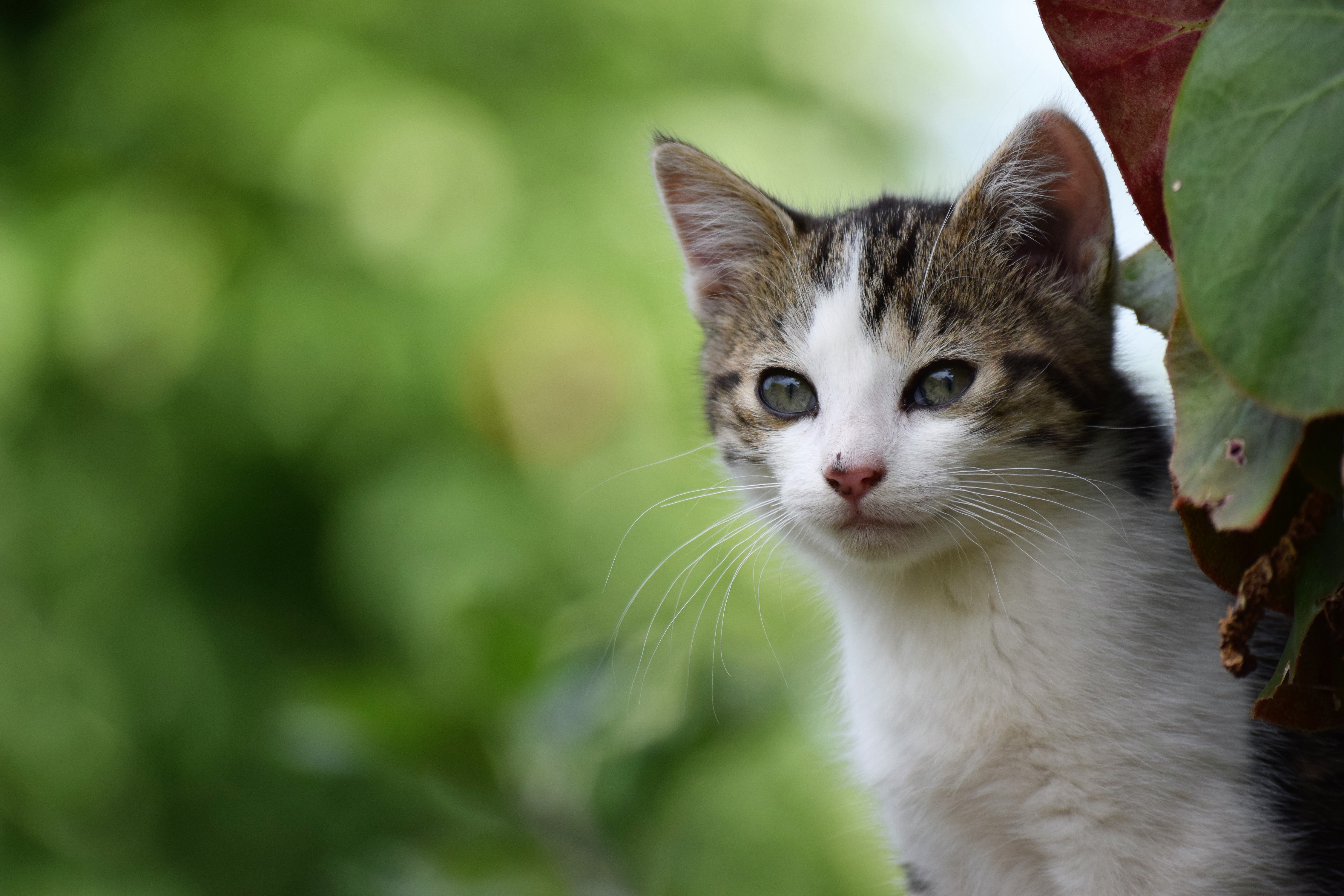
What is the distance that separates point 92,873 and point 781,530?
5.00ft

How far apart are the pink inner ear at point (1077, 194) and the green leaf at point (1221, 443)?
533 mm

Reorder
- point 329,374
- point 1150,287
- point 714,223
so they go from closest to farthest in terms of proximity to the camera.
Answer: point 1150,287, point 714,223, point 329,374

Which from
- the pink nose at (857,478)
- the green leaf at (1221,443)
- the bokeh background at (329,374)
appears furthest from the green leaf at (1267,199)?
the bokeh background at (329,374)

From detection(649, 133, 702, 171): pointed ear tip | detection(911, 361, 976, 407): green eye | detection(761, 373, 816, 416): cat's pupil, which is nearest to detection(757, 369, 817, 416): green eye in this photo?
detection(761, 373, 816, 416): cat's pupil

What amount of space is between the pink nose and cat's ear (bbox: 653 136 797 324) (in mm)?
346

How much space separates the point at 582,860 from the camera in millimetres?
1307

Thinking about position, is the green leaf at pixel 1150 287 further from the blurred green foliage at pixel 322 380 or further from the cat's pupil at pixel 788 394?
the blurred green foliage at pixel 322 380

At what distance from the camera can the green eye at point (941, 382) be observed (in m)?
0.95

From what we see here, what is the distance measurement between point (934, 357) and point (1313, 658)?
0.55 meters

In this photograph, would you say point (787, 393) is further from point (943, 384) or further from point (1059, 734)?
point (1059, 734)

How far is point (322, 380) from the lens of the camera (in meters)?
1.92

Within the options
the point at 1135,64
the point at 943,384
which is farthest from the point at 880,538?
the point at 1135,64

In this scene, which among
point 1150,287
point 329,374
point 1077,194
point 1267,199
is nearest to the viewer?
point 1267,199

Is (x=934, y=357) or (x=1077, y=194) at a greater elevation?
(x=1077, y=194)
